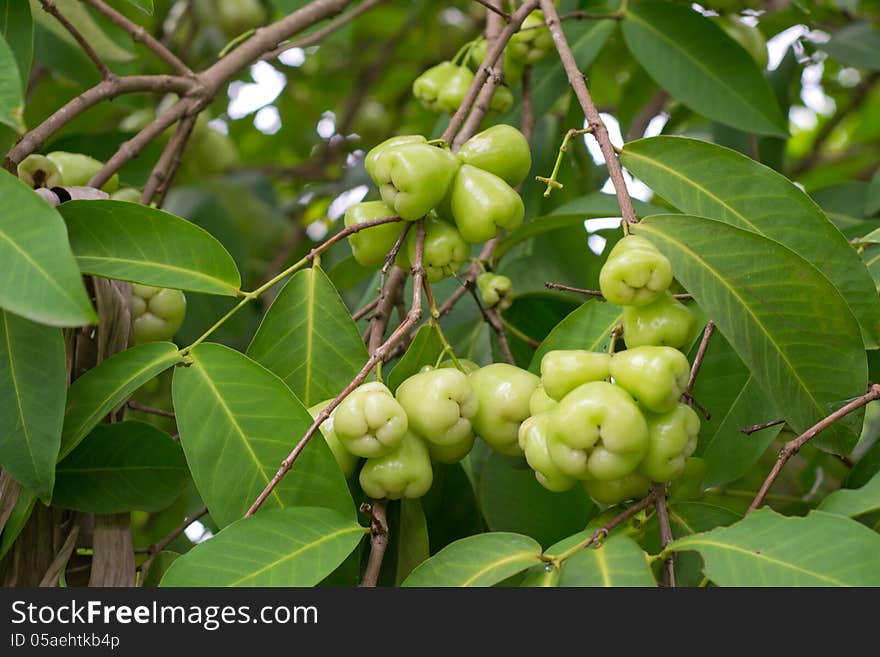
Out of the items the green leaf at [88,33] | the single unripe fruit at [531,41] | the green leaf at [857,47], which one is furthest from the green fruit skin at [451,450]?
the green leaf at [857,47]

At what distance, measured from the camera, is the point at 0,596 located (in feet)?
3.03

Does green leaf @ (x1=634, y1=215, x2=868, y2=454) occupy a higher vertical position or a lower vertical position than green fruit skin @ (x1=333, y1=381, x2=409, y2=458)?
higher

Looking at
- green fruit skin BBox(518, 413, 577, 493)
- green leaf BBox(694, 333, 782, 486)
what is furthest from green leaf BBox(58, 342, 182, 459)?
green leaf BBox(694, 333, 782, 486)

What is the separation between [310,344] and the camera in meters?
1.12

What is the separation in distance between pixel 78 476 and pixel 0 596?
9.4 inches

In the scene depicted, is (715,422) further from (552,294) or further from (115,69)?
(115,69)

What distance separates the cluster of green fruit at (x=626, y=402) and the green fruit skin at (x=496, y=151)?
233 millimetres

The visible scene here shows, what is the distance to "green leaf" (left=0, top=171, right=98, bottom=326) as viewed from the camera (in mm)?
805

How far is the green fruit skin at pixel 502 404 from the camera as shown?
3.37ft

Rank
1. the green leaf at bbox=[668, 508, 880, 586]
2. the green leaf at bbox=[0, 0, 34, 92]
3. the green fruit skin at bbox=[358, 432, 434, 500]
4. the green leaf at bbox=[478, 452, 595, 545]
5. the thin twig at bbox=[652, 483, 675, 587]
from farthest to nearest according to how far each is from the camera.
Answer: the green leaf at bbox=[478, 452, 595, 545], the green leaf at bbox=[0, 0, 34, 92], the green fruit skin at bbox=[358, 432, 434, 500], the thin twig at bbox=[652, 483, 675, 587], the green leaf at bbox=[668, 508, 880, 586]

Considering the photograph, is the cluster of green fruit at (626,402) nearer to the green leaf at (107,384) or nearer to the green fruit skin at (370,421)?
the green fruit skin at (370,421)

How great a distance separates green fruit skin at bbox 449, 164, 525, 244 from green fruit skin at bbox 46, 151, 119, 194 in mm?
551

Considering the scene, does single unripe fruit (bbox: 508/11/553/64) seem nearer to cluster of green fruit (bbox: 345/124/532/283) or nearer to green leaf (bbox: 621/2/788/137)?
green leaf (bbox: 621/2/788/137)

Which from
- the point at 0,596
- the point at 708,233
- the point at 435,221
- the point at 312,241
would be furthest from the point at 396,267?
the point at 312,241
